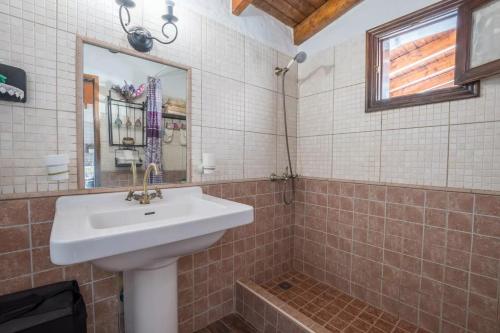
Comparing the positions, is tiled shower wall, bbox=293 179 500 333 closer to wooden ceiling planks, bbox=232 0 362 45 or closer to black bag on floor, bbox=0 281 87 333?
wooden ceiling planks, bbox=232 0 362 45

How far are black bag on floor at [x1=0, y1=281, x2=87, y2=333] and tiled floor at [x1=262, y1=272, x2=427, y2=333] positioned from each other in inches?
52.4

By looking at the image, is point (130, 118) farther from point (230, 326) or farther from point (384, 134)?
point (384, 134)

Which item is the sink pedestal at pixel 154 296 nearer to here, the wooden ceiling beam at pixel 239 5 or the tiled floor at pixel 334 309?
the tiled floor at pixel 334 309

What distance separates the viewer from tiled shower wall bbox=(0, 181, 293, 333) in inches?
36.1

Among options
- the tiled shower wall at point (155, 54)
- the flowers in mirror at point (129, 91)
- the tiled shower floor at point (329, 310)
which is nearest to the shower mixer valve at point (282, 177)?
the tiled shower wall at point (155, 54)

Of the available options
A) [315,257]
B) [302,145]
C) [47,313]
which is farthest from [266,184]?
[47,313]

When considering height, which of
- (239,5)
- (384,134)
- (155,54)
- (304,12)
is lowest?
(384,134)

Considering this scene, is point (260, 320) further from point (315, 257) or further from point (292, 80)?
point (292, 80)

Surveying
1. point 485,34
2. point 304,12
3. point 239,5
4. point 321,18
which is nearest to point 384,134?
point 485,34

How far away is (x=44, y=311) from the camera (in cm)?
78

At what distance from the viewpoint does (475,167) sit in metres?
1.20

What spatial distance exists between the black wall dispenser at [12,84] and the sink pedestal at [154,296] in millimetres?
885

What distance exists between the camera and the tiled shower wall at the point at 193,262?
3.01ft

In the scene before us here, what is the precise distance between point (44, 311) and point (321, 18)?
245 centimetres
